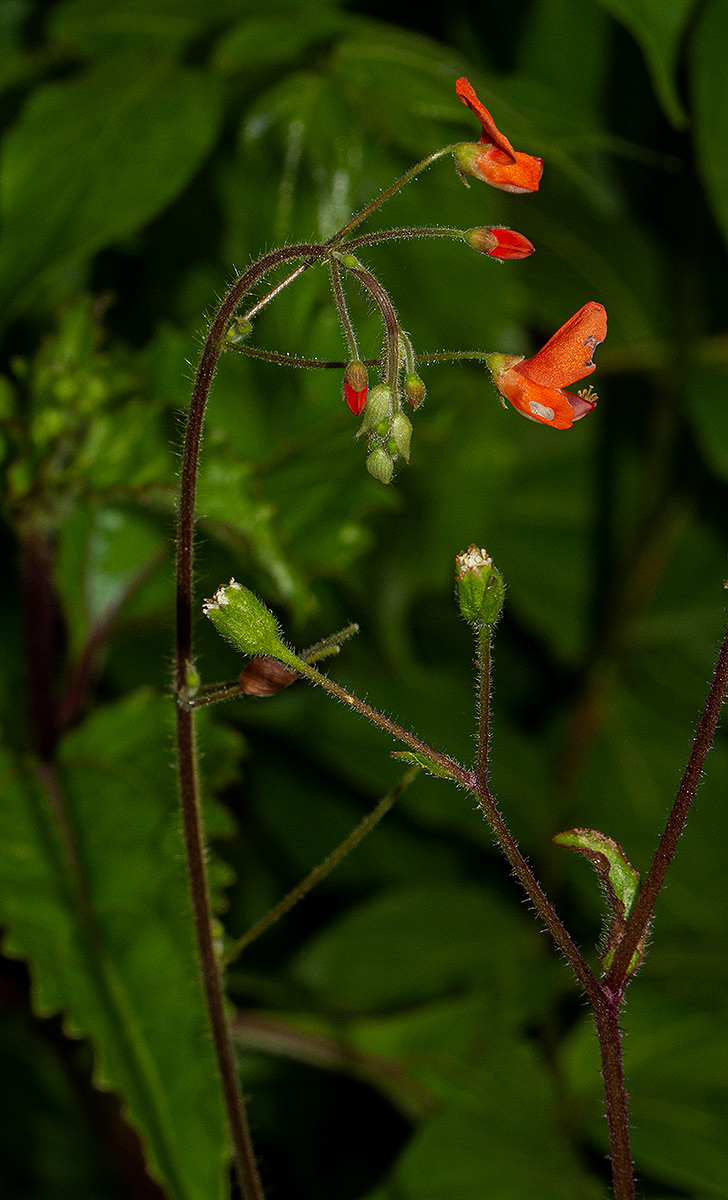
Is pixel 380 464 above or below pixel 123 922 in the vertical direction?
above

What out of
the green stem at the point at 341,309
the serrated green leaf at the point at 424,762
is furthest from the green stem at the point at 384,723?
the green stem at the point at 341,309

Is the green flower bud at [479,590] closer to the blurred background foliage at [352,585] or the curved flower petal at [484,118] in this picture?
the curved flower petal at [484,118]

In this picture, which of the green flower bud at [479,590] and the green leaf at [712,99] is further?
the green leaf at [712,99]

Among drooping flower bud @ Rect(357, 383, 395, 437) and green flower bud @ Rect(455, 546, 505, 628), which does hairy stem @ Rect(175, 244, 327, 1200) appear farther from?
green flower bud @ Rect(455, 546, 505, 628)

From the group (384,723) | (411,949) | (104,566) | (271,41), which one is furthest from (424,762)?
(411,949)

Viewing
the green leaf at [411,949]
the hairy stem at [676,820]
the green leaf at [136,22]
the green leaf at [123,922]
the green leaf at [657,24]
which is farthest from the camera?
the green leaf at [411,949]

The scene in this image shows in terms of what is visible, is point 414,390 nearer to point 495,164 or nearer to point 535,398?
point 535,398
